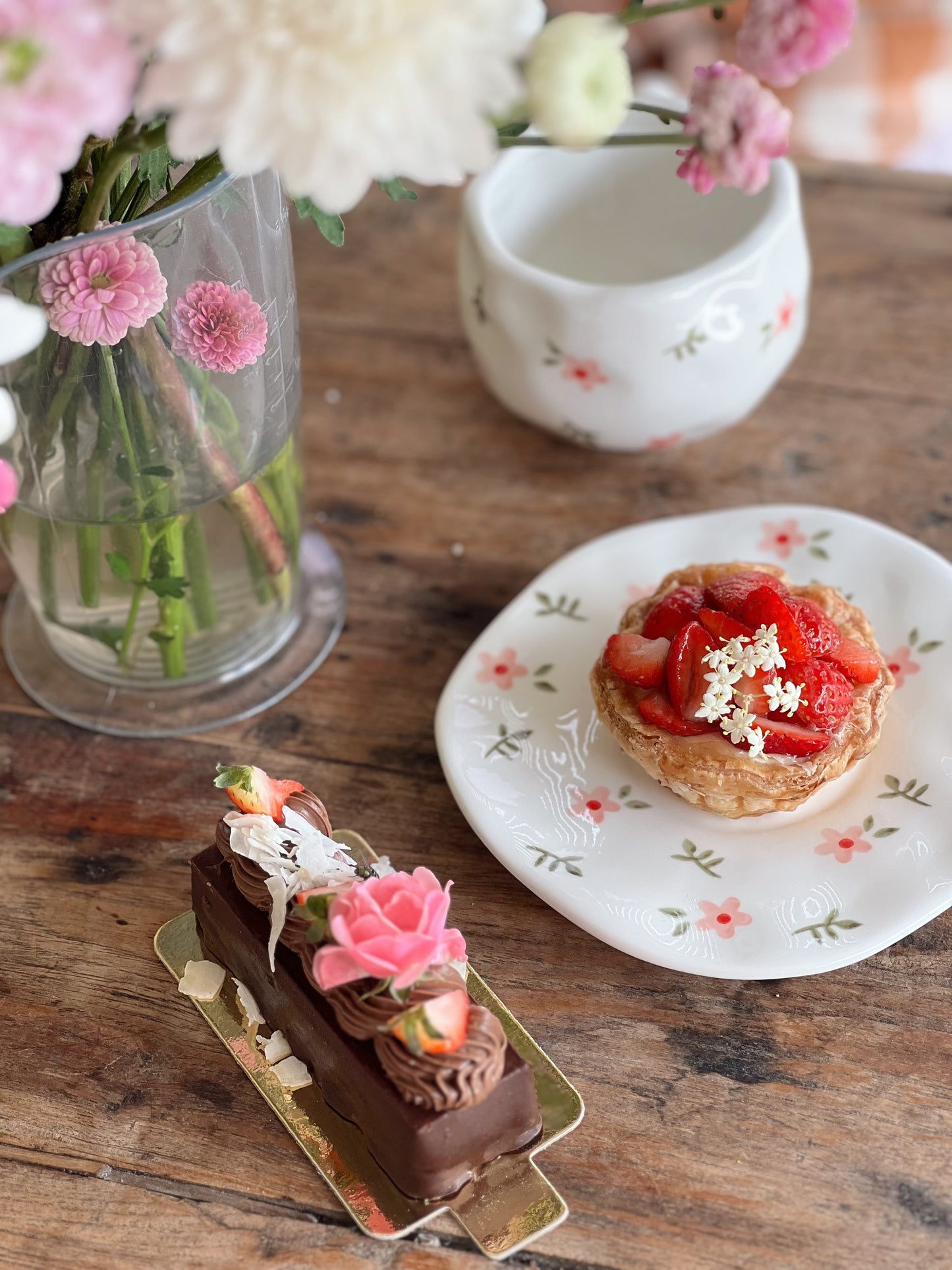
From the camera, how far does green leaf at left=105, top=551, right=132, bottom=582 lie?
0.95m

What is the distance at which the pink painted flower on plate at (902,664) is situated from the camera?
1.01 metres

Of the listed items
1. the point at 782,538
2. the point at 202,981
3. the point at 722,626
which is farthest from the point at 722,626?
the point at 202,981

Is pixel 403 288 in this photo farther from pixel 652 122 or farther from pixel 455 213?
pixel 652 122

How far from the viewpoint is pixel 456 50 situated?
0.57 meters

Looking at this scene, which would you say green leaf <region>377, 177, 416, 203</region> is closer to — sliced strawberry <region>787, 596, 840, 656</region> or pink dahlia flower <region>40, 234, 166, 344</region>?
pink dahlia flower <region>40, 234, 166, 344</region>

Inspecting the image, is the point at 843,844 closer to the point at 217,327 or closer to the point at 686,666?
the point at 686,666

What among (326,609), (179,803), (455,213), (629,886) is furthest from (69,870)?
(455,213)

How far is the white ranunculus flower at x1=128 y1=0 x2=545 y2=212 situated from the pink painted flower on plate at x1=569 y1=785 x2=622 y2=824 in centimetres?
50

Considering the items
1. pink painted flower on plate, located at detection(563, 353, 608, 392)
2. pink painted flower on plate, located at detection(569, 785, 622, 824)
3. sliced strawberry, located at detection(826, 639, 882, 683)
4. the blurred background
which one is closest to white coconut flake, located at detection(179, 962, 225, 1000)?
pink painted flower on plate, located at detection(569, 785, 622, 824)

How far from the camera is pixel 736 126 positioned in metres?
0.61

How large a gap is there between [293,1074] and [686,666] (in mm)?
386

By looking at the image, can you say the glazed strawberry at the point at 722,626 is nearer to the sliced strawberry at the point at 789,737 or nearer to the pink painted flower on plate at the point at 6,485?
the sliced strawberry at the point at 789,737

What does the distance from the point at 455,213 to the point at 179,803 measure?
2.78 ft

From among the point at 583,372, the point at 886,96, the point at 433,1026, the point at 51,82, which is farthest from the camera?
the point at 886,96
